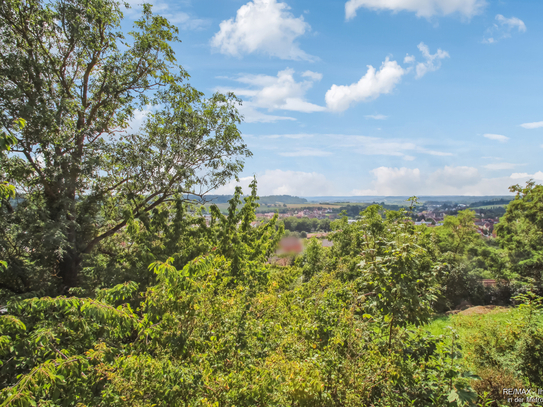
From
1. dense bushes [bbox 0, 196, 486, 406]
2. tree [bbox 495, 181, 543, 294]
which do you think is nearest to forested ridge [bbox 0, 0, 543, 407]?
dense bushes [bbox 0, 196, 486, 406]

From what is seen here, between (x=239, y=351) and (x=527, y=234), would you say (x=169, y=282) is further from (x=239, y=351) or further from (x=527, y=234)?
(x=527, y=234)

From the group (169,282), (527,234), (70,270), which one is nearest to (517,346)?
(169,282)

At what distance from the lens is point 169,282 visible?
3697mm

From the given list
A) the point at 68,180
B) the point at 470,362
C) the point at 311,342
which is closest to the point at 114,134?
the point at 68,180

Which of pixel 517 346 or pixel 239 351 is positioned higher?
pixel 239 351

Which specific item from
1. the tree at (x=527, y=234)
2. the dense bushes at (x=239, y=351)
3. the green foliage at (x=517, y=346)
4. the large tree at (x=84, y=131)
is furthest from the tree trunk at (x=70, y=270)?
the tree at (x=527, y=234)

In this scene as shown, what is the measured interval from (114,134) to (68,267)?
18.0ft

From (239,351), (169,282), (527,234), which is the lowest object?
(527,234)

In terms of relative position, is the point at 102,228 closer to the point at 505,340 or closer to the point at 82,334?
the point at 82,334

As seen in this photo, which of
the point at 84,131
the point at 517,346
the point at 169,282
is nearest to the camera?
the point at 169,282

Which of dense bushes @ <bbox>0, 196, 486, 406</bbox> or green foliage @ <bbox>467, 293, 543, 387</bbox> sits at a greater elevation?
dense bushes @ <bbox>0, 196, 486, 406</bbox>

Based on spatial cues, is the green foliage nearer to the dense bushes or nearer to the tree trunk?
the dense bushes

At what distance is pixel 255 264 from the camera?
30.6ft

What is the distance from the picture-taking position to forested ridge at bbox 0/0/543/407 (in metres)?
3.10
